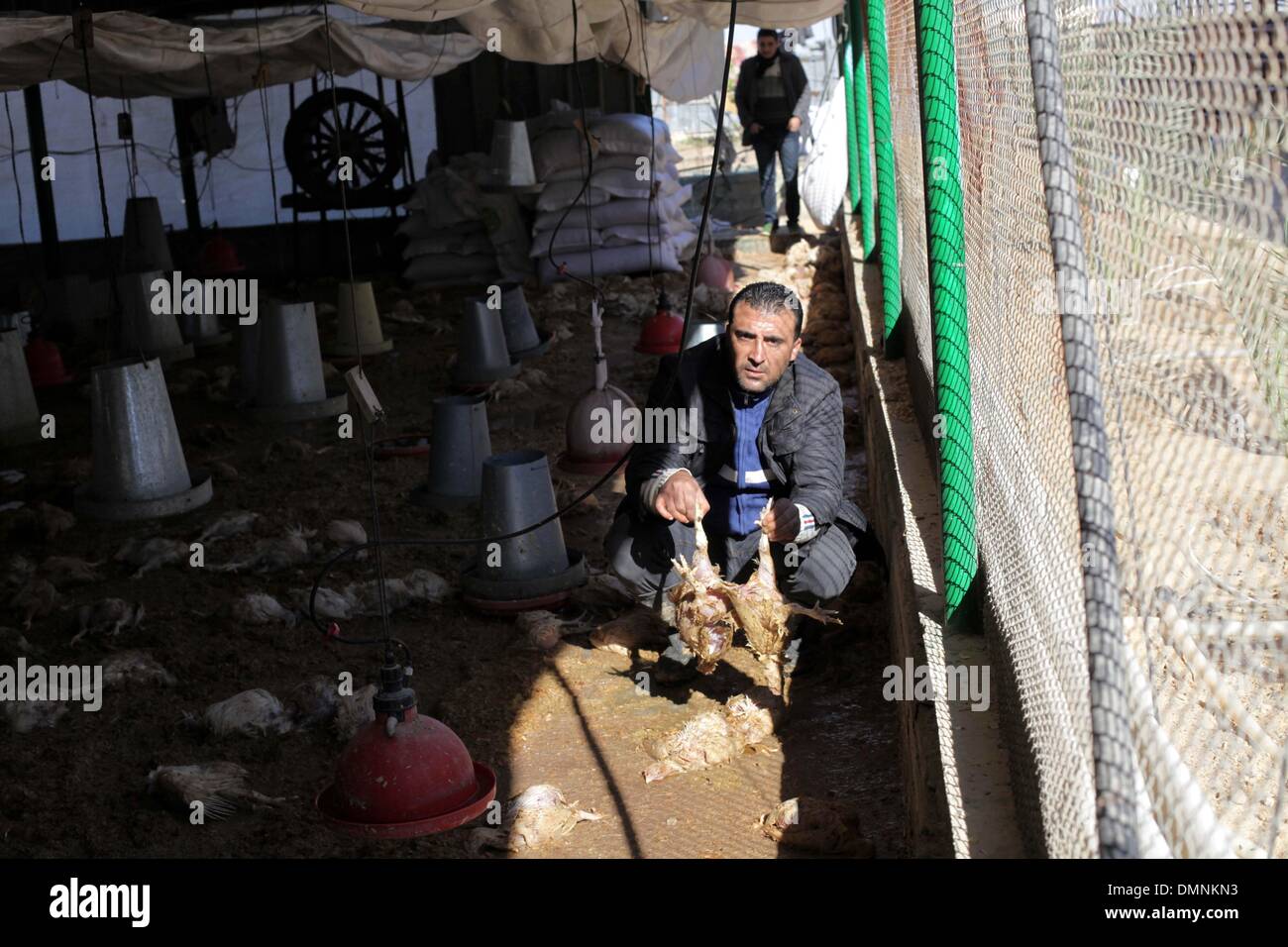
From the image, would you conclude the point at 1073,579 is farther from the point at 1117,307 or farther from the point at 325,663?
the point at 325,663

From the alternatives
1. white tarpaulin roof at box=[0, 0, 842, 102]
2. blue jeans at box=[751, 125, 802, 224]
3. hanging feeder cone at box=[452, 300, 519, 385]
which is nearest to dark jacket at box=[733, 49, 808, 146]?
blue jeans at box=[751, 125, 802, 224]

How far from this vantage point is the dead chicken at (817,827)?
2.90 metres

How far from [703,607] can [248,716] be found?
4.49 ft

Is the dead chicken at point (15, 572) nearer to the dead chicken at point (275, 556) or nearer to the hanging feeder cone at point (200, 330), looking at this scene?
the dead chicken at point (275, 556)

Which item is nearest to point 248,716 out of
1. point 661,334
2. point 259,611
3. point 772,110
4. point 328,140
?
point 259,611

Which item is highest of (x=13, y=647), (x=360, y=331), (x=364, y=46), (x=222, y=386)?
(x=364, y=46)

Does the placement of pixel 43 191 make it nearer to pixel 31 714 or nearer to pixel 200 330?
pixel 200 330

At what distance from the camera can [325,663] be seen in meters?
4.31

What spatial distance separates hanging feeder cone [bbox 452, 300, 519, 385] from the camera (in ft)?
27.6

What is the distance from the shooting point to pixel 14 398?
758 cm

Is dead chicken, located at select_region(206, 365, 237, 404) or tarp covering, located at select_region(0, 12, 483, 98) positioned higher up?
tarp covering, located at select_region(0, 12, 483, 98)

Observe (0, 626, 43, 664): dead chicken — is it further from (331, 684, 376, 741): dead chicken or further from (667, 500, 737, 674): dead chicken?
(667, 500, 737, 674): dead chicken

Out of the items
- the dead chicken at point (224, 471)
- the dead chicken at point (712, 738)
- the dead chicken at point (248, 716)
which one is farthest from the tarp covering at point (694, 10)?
the dead chicken at point (712, 738)

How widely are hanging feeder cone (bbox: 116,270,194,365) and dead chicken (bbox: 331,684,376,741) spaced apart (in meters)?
6.30
